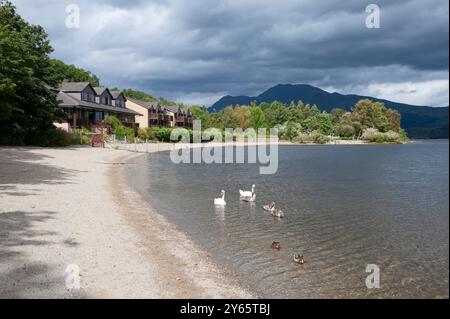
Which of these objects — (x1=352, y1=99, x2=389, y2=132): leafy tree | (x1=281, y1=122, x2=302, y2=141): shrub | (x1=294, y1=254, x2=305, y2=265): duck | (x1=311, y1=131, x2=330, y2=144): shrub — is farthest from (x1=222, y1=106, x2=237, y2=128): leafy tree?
(x1=294, y1=254, x2=305, y2=265): duck

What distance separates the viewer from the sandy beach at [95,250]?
368 inches

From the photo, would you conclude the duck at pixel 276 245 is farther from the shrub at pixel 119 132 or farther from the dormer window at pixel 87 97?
the dormer window at pixel 87 97

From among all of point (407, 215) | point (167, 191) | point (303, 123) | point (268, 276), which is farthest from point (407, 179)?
point (303, 123)

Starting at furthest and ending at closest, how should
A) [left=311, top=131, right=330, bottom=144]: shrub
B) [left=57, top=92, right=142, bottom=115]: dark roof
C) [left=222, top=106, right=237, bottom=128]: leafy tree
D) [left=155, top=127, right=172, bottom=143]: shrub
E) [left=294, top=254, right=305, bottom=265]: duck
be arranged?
[left=311, top=131, right=330, bottom=144]: shrub → [left=222, top=106, right=237, bottom=128]: leafy tree → [left=155, top=127, right=172, bottom=143]: shrub → [left=57, top=92, right=142, bottom=115]: dark roof → [left=294, top=254, right=305, bottom=265]: duck

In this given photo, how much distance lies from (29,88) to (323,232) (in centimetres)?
3755

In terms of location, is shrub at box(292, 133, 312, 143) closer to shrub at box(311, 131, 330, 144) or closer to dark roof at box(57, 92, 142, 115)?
shrub at box(311, 131, 330, 144)

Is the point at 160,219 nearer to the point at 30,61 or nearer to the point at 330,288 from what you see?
the point at 330,288

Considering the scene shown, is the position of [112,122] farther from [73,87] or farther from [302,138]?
[302,138]

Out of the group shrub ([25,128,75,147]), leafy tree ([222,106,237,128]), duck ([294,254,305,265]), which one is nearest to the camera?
duck ([294,254,305,265])

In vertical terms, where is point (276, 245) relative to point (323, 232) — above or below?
above

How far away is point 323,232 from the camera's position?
53.3 feet

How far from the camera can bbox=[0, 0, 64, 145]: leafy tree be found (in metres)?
39.9

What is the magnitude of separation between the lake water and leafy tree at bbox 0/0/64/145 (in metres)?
17.6

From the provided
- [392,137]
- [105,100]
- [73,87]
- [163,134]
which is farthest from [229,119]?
[73,87]
